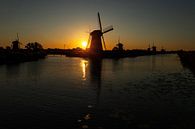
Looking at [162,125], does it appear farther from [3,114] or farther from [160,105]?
[3,114]

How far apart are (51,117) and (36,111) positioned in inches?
63.0

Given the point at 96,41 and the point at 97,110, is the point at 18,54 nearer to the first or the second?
the point at 96,41

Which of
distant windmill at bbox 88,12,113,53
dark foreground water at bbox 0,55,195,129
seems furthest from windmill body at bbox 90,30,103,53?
dark foreground water at bbox 0,55,195,129

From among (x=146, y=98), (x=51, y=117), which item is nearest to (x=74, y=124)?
(x=51, y=117)

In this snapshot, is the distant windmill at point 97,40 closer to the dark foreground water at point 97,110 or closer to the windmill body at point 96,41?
the windmill body at point 96,41

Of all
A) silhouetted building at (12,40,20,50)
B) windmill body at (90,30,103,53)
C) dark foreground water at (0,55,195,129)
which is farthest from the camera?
silhouetted building at (12,40,20,50)

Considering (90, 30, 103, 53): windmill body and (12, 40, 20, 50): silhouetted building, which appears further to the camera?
(12, 40, 20, 50): silhouetted building

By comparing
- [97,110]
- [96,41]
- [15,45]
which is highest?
[96,41]

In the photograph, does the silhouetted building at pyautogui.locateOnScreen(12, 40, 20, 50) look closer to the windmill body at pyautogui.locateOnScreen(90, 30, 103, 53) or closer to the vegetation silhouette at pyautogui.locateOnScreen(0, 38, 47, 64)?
the vegetation silhouette at pyautogui.locateOnScreen(0, 38, 47, 64)

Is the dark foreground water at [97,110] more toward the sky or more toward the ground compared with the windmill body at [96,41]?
more toward the ground

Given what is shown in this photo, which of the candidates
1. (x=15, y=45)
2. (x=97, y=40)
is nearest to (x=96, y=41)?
(x=97, y=40)

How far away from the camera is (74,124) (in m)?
12.4

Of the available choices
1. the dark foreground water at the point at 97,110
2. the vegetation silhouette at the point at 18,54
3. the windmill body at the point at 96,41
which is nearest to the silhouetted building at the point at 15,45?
the vegetation silhouette at the point at 18,54

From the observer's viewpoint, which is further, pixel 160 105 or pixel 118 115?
pixel 160 105
